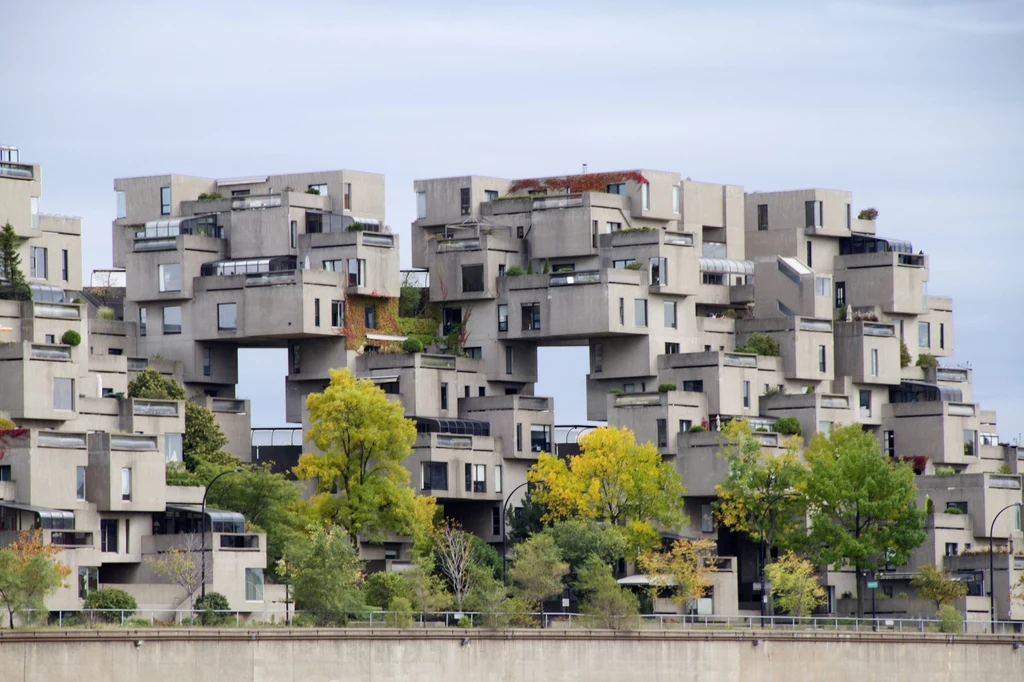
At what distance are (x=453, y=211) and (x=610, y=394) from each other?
68.9ft

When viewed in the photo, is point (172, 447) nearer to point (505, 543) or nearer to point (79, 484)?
point (79, 484)

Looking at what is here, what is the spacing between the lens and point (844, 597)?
154500mm

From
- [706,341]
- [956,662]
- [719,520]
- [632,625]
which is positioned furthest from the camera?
[706,341]

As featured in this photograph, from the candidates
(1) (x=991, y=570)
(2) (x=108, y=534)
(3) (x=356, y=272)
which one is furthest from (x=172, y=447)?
(1) (x=991, y=570)

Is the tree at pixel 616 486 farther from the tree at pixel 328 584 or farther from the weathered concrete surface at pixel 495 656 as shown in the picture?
the tree at pixel 328 584

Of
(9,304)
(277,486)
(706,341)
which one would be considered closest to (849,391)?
(706,341)

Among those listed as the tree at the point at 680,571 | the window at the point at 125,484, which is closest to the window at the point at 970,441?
the tree at the point at 680,571

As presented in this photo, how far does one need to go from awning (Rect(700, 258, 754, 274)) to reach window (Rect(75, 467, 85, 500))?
58.5m

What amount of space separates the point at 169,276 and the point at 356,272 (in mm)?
11882

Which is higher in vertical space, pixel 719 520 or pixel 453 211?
pixel 453 211

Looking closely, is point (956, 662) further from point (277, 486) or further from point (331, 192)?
point (331, 192)

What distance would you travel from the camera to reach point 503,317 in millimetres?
164625

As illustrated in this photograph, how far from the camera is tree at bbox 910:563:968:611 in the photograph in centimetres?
14762

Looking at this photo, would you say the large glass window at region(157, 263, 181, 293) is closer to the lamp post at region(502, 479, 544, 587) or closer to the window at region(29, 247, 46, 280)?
the window at region(29, 247, 46, 280)
